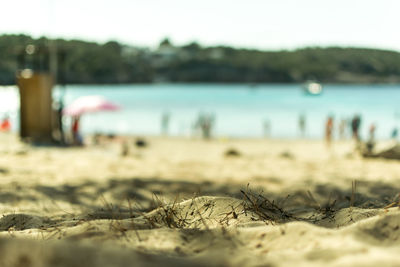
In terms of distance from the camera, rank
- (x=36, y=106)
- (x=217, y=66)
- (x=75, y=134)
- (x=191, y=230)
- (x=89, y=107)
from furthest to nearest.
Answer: (x=217, y=66)
(x=89, y=107)
(x=75, y=134)
(x=36, y=106)
(x=191, y=230)

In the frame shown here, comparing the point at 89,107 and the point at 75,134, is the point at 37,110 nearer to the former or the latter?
the point at 75,134

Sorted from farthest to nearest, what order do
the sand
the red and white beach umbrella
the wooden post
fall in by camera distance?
the red and white beach umbrella, the wooden post, the sand

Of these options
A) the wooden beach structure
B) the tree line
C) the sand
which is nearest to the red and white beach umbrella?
the wooden beach structure

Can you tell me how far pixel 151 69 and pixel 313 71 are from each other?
46.6m

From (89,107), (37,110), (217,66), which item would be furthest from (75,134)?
(217,66)

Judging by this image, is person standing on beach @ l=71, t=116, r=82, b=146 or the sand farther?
person standing on beach @ l=71, t=116, r=82, b=146

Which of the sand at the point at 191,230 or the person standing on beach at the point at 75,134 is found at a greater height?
the sand at the point at 191,230

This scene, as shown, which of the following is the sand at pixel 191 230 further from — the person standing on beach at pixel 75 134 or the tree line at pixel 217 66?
the tree line at pixel 217 66

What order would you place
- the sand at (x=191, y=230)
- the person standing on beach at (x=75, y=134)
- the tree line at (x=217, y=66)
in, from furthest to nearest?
the tree line at (x=217, y=66) < the person standing on beach at (x=75, y=134) < the sand at (x=191, y=230)

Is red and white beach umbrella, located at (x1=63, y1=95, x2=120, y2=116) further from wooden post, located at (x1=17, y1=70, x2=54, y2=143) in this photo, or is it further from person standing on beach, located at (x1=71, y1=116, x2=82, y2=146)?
wooden post, located at (x1=17, y1=70, x2=54, y2=143)

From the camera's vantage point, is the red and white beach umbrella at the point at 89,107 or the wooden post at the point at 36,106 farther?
the red and white beach umbrella at the point at 89,107

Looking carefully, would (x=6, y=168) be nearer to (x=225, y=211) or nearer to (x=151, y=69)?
(x=225, y=211)

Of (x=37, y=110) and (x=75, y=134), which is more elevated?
(x=37, y=110)

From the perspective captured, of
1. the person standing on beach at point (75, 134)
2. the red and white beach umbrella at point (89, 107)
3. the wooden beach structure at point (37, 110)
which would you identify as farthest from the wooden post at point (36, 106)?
the red and white beach umbrella at point (89, 107)
